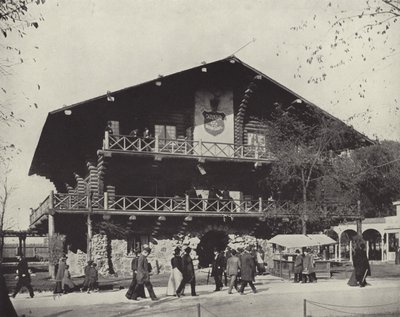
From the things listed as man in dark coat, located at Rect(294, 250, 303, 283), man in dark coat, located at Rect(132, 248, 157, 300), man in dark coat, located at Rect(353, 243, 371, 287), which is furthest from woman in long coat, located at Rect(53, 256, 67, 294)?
man in dark coat, located at Rect(353, 243, 371, 287)

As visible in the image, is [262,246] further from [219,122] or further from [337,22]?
[337,22]

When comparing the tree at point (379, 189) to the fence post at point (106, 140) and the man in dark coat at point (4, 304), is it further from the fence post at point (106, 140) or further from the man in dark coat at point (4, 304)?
the man in dark coat at point (4, 304)

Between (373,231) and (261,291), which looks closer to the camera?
(261,291)

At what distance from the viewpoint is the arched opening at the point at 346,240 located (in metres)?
48.6

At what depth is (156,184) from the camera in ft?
91.2

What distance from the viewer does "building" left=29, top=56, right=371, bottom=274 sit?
26.1 metres

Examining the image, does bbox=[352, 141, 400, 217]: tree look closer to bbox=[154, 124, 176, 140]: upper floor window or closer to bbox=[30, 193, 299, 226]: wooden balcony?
bbox=[30, 193, 299, 226]: wooden balcony

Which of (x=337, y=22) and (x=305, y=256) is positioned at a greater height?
(x=337, y=22)

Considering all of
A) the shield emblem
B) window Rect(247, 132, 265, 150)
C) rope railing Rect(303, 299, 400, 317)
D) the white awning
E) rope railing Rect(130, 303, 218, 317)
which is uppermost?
the shield emblem

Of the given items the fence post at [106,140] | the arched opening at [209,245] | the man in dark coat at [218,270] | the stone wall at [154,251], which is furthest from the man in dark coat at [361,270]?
the fence post at [106,140]

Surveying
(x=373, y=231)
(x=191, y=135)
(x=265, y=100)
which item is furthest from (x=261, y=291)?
(x=373, y=231)

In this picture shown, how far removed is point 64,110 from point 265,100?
34.8ft

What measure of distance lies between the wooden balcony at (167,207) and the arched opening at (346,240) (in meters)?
22.0

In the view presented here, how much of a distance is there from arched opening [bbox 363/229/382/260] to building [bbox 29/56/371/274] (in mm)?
20078
